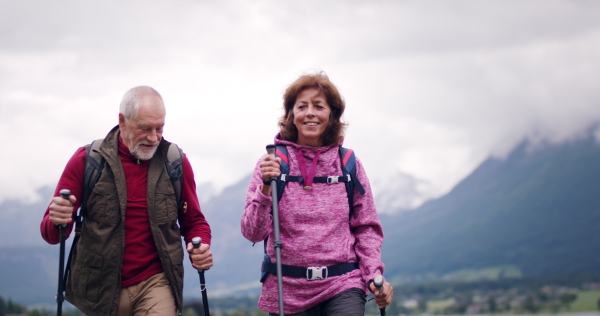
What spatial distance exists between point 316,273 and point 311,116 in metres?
1.45

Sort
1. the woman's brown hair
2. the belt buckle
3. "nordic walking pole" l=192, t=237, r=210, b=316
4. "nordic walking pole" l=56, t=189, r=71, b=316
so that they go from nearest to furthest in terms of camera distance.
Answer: "nordic walking pole" l=56, t=189, r=71, b=316, "nordic walking pole" l=192, t=237, r=210, b=316, the belt buckle, the woman's brown hair

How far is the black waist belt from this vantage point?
19.7 ft

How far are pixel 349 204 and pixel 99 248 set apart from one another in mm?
2231

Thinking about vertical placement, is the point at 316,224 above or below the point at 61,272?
above

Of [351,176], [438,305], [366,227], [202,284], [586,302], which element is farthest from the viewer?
[438,305]

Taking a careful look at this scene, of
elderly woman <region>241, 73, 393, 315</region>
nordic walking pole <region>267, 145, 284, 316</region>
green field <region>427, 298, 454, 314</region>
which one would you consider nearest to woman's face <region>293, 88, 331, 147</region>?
elderly woman <region>241, 73, 393, 315</region>

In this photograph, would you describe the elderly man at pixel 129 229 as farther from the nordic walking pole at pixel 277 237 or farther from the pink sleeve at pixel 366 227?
the pink sleeve at pixel 366 227

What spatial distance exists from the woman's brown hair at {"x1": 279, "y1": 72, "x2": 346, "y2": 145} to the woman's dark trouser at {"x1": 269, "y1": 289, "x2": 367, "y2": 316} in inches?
57.2

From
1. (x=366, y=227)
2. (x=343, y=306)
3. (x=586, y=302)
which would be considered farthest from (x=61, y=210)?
(x=586, y=302)

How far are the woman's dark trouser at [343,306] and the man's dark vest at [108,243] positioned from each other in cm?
121

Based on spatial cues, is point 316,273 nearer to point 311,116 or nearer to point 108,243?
point 311,116

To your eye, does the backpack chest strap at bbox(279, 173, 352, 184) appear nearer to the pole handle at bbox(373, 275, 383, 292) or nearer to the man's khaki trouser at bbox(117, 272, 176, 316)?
the pole handle at bbox(373, 275, 383, 292)

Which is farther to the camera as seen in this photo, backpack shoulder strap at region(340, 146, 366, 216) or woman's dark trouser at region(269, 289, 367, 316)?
backpack shoulder strap at region(340, 146, 366, 216)

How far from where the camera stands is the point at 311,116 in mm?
6398
